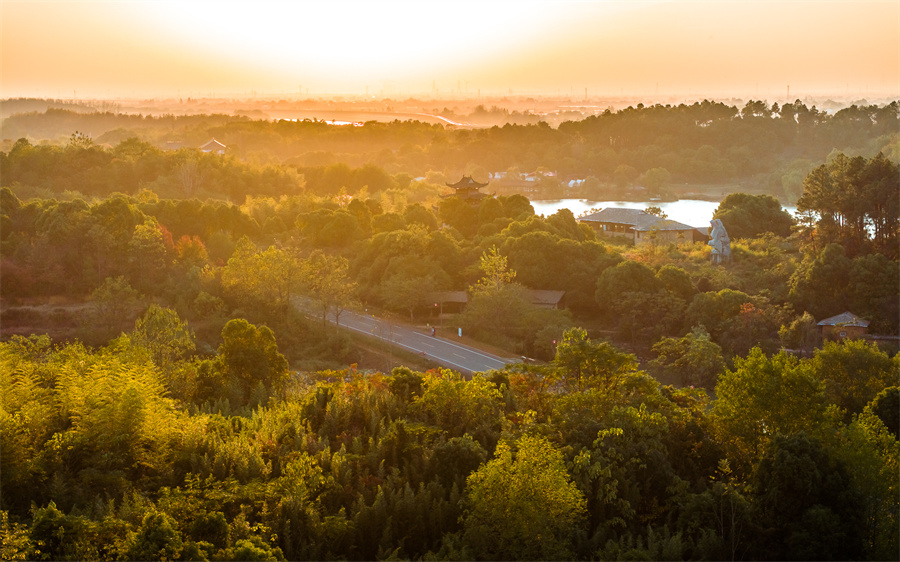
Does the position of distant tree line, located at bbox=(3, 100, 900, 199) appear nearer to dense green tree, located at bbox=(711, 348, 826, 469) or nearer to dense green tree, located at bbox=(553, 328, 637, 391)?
dense green tree, located at bbox=(553, 328, 637, 391)

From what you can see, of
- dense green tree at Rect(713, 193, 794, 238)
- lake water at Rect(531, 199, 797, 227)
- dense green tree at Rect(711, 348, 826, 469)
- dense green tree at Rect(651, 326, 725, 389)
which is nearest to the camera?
dense green tree at Rect(711, 348, 826, 469)

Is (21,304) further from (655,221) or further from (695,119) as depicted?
(695,119)

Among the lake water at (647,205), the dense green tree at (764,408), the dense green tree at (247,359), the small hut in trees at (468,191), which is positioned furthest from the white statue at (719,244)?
the dense green tree at (247,359)

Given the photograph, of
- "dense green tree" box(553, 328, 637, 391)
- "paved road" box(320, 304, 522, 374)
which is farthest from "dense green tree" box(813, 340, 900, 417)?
"paved road" box(320, 304, 522, 374)

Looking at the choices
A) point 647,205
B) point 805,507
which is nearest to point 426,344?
point 805,507

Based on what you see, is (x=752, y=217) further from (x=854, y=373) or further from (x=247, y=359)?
(x=247, y=359)

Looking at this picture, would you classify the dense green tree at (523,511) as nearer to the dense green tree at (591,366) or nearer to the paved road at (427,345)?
the dense green tree at (591,366)

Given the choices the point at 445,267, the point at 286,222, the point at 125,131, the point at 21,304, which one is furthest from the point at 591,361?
the point at 125,131
